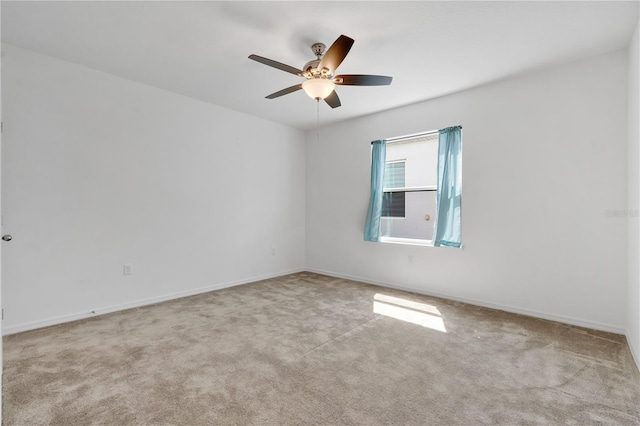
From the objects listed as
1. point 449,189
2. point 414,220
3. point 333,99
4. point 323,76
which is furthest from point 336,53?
point 414,220

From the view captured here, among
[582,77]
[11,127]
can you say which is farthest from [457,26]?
[11,127]

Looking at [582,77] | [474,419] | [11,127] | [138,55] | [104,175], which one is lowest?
[474,419]

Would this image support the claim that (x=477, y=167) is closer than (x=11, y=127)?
No

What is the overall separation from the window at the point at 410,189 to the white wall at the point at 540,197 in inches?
9.5

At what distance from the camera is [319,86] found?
261 cm

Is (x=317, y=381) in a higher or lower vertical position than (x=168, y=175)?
lower

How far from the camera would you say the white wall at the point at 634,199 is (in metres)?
2.38

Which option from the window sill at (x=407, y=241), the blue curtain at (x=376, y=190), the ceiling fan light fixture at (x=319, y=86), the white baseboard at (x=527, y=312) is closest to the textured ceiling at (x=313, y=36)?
the ceiling fan light fixture at (x=319, y=86)

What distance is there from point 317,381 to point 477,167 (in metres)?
3.08

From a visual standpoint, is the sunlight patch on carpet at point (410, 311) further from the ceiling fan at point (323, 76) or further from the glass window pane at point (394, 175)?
the ceiling fan at point (323, 76)

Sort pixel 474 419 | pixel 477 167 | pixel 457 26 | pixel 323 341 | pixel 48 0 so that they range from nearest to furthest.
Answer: pixel 474 419, pixel 48 0, pixel 457 26, pixel 323 341, pixel 477 167

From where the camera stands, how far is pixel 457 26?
250 cm

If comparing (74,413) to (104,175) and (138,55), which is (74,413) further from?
(138,55)

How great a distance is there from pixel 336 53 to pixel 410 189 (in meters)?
2.68
